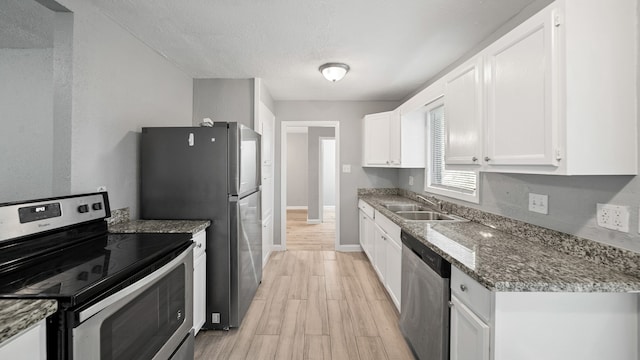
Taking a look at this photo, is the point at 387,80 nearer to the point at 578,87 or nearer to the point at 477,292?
the point at 578,87

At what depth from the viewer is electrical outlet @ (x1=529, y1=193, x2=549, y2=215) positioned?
5.27 feet

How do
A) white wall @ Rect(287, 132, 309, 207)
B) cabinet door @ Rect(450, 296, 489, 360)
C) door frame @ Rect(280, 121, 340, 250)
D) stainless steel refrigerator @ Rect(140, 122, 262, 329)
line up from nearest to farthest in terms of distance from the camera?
cabinet door @ Rect(450, 296, 489, 360), stainless steel refrigerator @ Rect(140, 122, 262, 329), door frame @ Rect(280, 121, 340, 250), white wall @ Rect(287, 132, 309, 207)

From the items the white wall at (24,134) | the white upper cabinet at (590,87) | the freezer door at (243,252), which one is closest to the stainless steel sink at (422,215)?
the freezer door at (243,252)

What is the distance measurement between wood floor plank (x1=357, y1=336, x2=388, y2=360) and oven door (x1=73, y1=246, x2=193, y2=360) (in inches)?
47.7

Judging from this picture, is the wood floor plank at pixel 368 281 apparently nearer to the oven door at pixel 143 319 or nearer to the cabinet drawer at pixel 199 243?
the cabinet drawer at pixel 199 243

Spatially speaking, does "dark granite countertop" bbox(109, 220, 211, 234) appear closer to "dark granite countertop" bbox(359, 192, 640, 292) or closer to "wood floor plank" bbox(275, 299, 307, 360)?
"wood floor plank" bbox(275, 299, 307, 360)

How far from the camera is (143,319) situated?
4.13 feet

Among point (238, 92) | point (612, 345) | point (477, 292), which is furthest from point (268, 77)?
point (612, 345)

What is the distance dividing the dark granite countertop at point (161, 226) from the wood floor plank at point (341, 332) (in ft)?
4.35

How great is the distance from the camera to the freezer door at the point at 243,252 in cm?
225

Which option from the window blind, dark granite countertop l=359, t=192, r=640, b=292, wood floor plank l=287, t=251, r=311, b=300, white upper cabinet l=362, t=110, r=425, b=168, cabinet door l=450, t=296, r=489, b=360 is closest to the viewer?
dark granite countertop l=359, t=192, r=640, b=292

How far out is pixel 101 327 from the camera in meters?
1.02

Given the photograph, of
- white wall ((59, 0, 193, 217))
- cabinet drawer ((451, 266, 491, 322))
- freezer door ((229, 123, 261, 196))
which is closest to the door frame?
freezer door ((229, 123, 261, 196))

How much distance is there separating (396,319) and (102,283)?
223cm
